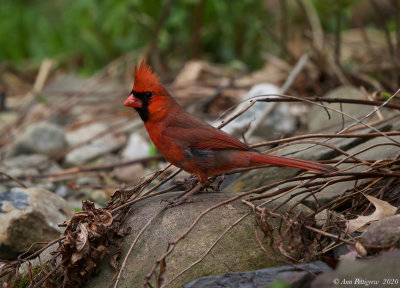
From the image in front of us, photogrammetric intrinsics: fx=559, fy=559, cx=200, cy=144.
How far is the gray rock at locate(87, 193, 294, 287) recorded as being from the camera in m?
2.46

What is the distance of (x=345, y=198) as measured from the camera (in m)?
2.81

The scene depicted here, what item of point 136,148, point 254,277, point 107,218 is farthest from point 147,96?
point 136,148

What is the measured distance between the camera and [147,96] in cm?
325

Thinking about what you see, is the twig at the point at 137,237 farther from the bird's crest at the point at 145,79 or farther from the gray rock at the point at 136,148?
the gray rock at the point at 136,148

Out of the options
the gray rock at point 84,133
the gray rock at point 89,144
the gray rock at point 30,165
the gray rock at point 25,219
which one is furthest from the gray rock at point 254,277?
the gray rock at point 84,133

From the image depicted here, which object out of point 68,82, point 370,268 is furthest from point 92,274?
point 68,82

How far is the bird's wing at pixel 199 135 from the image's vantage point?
10.2ft

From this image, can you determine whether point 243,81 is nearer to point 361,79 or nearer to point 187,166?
point 361,79

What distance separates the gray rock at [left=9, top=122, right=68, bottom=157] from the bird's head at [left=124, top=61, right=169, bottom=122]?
2.65m

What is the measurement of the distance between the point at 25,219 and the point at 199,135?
1.19 m

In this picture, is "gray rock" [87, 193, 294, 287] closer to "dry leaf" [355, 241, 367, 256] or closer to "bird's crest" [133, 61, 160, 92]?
"dry leaf" [355, 241, 367, 256]

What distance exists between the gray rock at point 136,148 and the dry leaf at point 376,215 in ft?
10.4

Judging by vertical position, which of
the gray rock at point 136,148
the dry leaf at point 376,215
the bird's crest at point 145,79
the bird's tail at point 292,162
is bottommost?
the gray rock at point 136,148

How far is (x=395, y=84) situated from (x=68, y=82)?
14.7 ft
